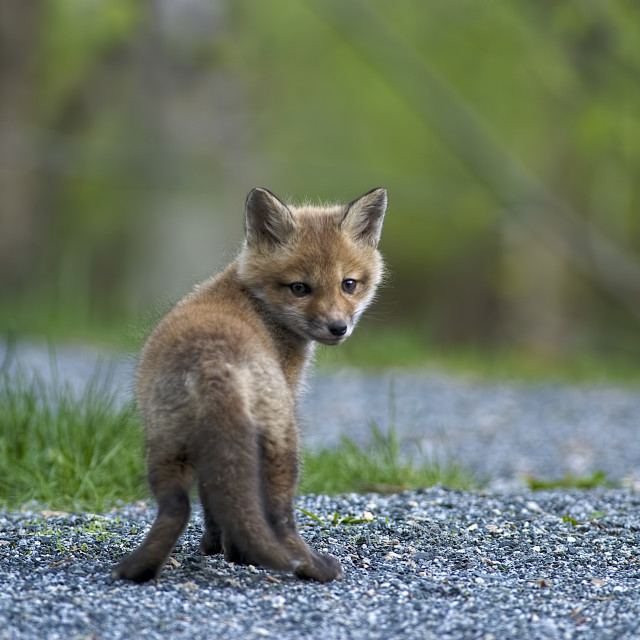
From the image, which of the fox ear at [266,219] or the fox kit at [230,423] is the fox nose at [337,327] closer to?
the fox kit at [230,423]

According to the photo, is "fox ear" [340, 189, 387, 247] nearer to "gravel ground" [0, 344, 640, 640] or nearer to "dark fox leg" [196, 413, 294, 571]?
"gravel ground" [0, 344, 640, 640]

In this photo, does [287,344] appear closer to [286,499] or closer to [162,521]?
[286,499]

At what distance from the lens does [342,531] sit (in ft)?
16.3

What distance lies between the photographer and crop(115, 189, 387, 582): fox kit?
12.6 feet

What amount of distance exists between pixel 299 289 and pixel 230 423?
4.10 feet

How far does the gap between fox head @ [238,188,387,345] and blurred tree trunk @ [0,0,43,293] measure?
1143 centimetres

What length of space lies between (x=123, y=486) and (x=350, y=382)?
556 centimetres

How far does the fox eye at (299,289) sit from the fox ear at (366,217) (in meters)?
0.47

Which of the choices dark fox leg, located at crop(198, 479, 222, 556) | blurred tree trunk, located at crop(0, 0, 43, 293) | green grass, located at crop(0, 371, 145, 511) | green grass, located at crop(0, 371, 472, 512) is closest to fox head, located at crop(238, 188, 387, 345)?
dark fox leg, located at crop(198, 479, 222, 556)

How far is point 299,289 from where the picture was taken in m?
4.96

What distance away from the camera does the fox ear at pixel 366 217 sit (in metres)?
5.30

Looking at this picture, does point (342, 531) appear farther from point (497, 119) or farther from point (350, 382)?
point (497, 119)

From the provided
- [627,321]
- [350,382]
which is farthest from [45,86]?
[627,321]

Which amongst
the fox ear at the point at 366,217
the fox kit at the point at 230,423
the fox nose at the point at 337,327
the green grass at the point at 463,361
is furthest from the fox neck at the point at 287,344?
the green grass at the point at 463,361
